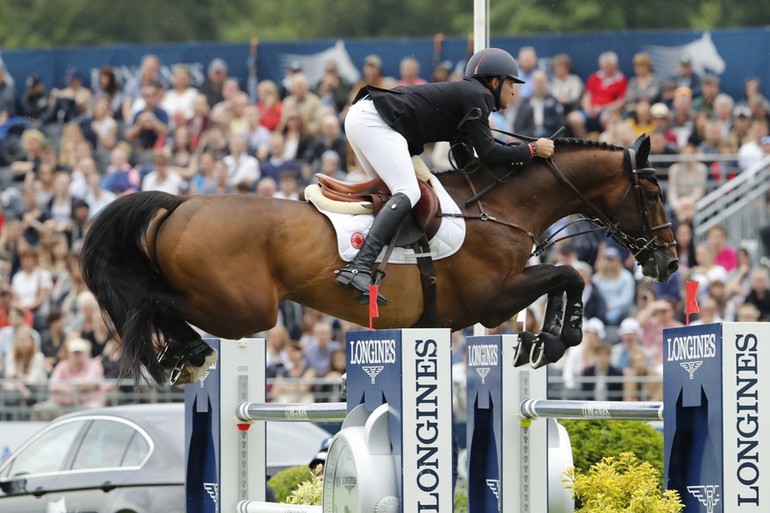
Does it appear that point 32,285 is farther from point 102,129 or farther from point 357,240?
point 357,240

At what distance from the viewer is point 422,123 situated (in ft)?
23.4

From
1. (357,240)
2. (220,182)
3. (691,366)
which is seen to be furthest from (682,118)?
(691,366)

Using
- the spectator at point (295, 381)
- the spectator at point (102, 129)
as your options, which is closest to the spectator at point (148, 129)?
the spectator at point (102, 129)

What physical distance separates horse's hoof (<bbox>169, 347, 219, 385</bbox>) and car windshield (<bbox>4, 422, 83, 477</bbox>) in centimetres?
260

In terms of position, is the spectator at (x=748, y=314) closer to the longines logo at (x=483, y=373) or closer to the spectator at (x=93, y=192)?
the longines logo at (x=483, y=373)

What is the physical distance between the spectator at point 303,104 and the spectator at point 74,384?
4.01 metres

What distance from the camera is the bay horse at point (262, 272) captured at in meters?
6.85

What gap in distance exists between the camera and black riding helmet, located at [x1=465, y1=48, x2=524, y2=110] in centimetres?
722

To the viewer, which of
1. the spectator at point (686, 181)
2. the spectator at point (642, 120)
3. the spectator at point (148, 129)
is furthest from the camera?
the spectator at point (148, 129)

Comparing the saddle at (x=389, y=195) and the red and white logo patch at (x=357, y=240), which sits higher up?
the saddle at (x=389, y=195)

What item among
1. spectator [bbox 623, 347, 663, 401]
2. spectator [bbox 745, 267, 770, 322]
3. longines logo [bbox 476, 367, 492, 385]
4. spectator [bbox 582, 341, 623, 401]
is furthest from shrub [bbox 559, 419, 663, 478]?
spectator [bbox 745, 267, 770, 322]

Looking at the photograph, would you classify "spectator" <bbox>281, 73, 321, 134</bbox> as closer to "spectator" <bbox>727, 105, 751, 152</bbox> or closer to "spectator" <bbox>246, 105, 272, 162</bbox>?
"spectator" <bbox>246, 105, 272, 162</bbox>

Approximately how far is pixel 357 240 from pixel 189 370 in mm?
1104

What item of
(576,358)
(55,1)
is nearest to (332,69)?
(576,358)
